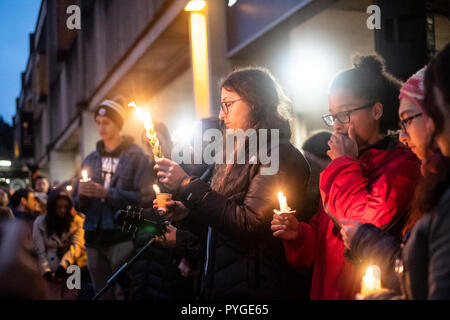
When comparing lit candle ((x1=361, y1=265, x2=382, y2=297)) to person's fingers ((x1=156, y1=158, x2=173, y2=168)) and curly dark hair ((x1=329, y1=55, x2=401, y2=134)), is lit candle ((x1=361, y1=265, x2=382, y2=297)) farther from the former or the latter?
person's fingers ((x1=156, y1=158, x2=173, y2=168))

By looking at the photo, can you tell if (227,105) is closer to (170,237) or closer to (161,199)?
(161,199)

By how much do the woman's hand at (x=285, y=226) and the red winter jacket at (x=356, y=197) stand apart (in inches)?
2.5

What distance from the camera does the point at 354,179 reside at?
1.97 m

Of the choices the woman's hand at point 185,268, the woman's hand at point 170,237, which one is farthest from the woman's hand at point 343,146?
the woman's hand at point 185,268

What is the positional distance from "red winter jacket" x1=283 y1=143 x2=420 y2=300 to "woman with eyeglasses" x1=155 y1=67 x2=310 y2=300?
0.61ft

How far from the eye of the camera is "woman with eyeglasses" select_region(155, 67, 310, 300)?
7.41ft

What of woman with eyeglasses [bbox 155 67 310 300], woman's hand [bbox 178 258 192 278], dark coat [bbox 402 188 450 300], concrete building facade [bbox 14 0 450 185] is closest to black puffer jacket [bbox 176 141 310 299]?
woman with eyeglasses [bbox 155 67 310 300]

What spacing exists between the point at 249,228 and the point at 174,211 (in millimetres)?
563

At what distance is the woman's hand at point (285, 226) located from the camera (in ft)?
6.84

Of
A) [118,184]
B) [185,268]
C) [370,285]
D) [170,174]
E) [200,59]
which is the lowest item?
[185,268]

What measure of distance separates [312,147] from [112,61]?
838 cm

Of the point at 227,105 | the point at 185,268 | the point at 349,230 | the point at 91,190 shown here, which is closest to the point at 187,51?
the point at 91,190

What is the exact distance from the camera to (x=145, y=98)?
12383 millimetres
